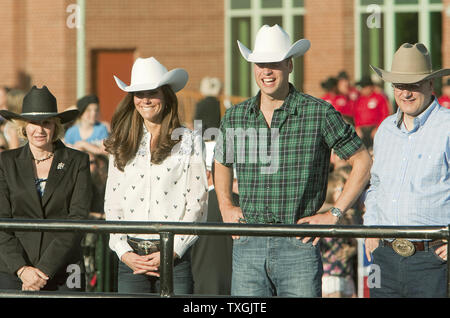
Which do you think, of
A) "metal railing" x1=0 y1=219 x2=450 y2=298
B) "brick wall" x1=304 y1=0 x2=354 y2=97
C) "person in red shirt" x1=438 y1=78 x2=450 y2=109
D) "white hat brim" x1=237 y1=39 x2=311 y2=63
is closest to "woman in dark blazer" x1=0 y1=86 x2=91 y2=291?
"metal railing" x1=0 y1=219 x2=450 y2=298

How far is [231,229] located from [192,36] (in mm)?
14281

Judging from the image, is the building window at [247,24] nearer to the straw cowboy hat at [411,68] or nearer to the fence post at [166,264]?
the straw cowboy hat at [411,68]

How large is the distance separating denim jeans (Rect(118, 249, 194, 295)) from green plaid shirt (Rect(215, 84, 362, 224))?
1.61 feet

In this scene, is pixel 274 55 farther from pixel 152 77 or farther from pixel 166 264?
pixel 166 264

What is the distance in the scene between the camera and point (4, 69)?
1883 centimetres

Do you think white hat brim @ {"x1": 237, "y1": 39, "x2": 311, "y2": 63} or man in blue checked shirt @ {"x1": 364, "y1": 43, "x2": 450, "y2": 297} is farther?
white hat brim @ {"x1": 237, "y1": 39, "x2": 311, "y2": 63}

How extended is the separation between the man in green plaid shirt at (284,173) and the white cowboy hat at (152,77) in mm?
570

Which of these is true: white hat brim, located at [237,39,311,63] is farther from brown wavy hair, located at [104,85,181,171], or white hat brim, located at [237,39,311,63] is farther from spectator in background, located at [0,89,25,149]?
spectator in background, located at [0,89,25,149]

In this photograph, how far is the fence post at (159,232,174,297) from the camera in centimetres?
438

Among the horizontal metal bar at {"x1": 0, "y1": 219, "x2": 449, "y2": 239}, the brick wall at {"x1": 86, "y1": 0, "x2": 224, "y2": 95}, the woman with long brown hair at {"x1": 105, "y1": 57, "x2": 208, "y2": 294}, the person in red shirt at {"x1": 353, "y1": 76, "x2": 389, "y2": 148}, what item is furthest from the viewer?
the brick wall at {"x1": 86, "y1": 0, "x2": 224, "y2": 95}

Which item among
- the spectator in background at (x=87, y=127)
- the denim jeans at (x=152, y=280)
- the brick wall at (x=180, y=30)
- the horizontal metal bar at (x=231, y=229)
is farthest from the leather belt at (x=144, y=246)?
the brick wall at (x=180, y=30)

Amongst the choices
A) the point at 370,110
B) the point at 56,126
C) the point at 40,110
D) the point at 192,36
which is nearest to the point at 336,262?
the point at 56,126

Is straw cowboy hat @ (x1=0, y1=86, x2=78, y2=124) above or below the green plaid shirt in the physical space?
above

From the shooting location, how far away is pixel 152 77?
18.2 ft
